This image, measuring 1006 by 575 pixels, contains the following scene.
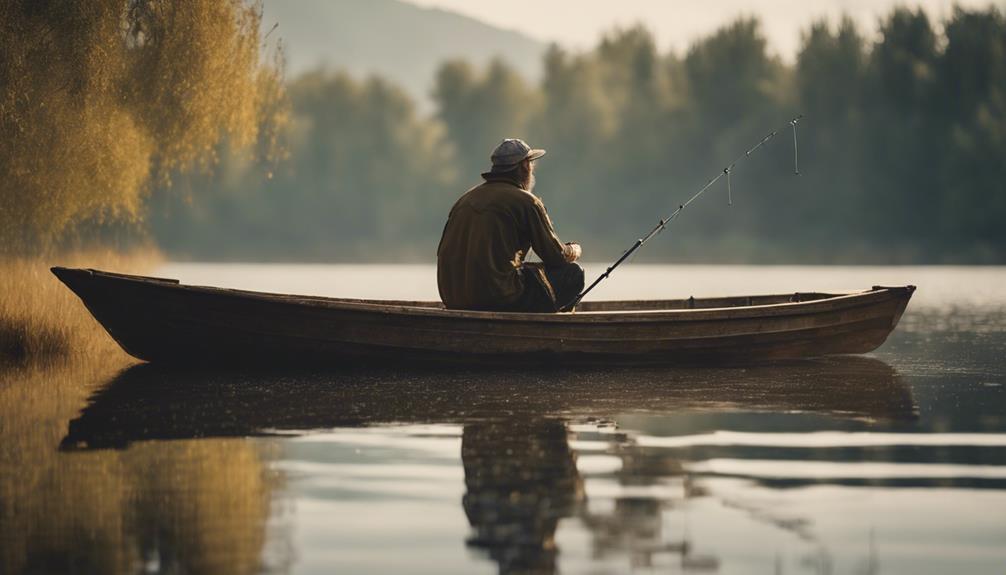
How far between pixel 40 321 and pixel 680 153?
53.0 meters

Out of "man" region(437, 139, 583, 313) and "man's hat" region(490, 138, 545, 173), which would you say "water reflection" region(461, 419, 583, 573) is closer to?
"man" region(437, 139, 583, 313)

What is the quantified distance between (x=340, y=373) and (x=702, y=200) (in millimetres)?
52314

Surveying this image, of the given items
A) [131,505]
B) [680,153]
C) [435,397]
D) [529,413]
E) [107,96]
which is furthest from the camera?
[680,153]

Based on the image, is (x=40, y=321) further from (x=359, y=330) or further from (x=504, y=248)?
(x=504, y=248)

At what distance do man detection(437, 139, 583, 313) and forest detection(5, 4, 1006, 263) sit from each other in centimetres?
3191

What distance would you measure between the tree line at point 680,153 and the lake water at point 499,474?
43.8m

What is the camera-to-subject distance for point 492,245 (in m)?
11.4

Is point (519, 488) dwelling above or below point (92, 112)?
below

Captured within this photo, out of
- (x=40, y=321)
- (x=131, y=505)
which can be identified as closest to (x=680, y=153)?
(x=40, y=321)

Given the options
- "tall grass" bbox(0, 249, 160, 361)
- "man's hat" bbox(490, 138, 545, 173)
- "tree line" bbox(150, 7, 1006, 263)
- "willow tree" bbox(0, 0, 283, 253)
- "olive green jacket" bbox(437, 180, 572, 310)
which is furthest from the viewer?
"tree line" bbox(150, 7, 1006, 263)

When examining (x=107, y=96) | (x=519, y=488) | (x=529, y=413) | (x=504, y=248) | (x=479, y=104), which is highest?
(x=479, y=104)

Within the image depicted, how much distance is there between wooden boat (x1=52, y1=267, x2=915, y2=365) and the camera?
1113 cm

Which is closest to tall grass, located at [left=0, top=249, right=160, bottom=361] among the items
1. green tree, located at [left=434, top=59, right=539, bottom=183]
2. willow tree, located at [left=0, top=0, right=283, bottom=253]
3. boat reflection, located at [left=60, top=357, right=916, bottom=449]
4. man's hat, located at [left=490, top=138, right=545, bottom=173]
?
willow tree, located at [left=0, top=0, right=283, bottom=253]

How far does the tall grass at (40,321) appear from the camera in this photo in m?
12.8
